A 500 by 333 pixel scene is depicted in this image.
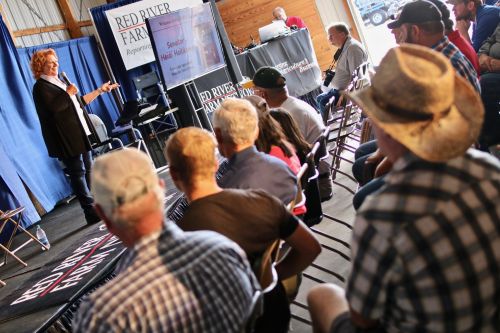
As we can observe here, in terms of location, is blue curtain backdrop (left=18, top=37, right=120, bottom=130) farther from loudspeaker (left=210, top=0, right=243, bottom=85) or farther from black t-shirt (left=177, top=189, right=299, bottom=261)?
black t-shirt (left=177, top=189, right=299, bottom=261)

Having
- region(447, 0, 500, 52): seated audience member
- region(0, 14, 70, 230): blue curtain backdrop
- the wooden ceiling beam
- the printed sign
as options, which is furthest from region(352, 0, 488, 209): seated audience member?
the wooden ceiling beam

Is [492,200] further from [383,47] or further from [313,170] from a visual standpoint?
[383,47]

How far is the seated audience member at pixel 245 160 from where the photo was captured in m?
2.31

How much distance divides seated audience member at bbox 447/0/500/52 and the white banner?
21.6ft

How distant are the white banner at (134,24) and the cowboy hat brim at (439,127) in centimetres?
885

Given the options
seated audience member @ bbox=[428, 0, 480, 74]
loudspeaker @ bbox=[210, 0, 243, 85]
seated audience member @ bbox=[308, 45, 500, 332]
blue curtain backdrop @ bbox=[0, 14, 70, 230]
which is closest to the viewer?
seated audience member @ bbox=[308, 45, 500, 332]

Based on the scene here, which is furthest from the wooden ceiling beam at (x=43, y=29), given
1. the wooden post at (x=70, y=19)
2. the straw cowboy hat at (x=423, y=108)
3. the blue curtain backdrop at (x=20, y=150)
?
the straw cowboy hat at (x=423, y=108)

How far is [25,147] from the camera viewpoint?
7109 millimetres

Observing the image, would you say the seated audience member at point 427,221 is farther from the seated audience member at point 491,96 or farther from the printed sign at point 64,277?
the seated audience member at point 491,96

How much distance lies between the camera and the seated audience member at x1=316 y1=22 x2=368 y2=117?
5836 mm

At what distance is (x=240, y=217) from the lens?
1770 mm

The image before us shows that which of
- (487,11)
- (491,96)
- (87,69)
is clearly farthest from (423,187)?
(87,69)

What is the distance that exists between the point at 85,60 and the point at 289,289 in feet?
27.4

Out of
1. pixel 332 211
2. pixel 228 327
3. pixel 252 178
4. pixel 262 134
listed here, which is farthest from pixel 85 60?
pixel 228 327
